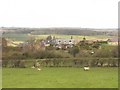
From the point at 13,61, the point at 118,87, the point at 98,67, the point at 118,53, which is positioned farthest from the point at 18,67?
the point at 118,87

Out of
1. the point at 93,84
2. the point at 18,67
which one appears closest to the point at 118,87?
the point at 93,84

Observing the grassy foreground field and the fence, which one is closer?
the grassy foreground field

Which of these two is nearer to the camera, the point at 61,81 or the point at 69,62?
the point at 61,81

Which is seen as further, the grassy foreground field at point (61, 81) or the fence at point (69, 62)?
the fence at point (69, 62)

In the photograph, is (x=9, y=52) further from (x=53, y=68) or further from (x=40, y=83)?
(x=40, y=83)

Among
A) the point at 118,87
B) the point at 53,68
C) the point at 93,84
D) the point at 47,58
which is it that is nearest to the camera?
the point at 118,87

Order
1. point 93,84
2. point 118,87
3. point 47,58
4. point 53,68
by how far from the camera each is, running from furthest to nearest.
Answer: point 47,58 < point 53,68 < point 93,84 < point 118,87

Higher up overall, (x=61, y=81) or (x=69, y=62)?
(x=69, y=62)

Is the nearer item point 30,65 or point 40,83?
point 40,83

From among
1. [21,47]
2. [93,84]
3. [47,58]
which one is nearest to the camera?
[93,84]

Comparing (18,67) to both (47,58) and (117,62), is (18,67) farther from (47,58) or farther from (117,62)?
(117,62)
